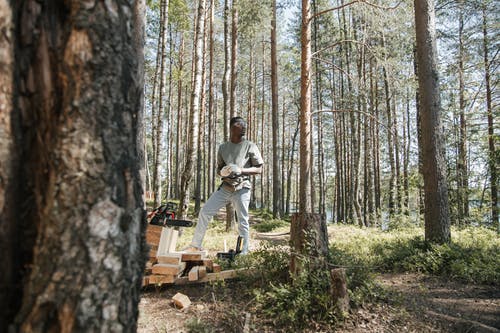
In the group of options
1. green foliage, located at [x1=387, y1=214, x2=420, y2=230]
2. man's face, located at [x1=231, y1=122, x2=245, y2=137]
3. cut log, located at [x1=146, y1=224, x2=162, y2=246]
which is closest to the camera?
cut log, located at [x1=146, y1=224, x2=162, y2=246]

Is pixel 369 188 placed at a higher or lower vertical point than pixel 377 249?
higher

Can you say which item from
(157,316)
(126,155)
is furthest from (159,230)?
(126,155)

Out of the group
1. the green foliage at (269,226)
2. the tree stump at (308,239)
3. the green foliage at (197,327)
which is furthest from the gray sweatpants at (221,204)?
the green foliage at (269,226)

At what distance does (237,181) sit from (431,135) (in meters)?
4.07

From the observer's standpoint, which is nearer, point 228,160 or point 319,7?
point 228,160

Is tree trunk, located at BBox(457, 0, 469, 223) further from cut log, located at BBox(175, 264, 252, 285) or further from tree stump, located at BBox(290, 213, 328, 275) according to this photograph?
cut log, located at BBox(175, 264, 252, 285)

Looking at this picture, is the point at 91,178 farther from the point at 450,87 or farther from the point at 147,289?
the point at 450,87

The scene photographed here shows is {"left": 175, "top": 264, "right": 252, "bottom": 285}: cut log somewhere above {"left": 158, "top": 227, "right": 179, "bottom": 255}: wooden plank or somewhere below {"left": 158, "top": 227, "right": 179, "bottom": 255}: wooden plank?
below

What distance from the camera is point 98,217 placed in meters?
1.17

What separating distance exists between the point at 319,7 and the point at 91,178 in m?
19.1

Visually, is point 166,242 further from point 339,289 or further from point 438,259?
point 438,259

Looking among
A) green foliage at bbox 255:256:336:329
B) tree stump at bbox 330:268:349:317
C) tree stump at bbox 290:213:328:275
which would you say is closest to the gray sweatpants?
tree stump at bbox 290:213:328:275

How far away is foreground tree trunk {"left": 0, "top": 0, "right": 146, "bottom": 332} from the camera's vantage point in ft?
3.64

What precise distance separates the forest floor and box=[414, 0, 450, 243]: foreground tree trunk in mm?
1668
